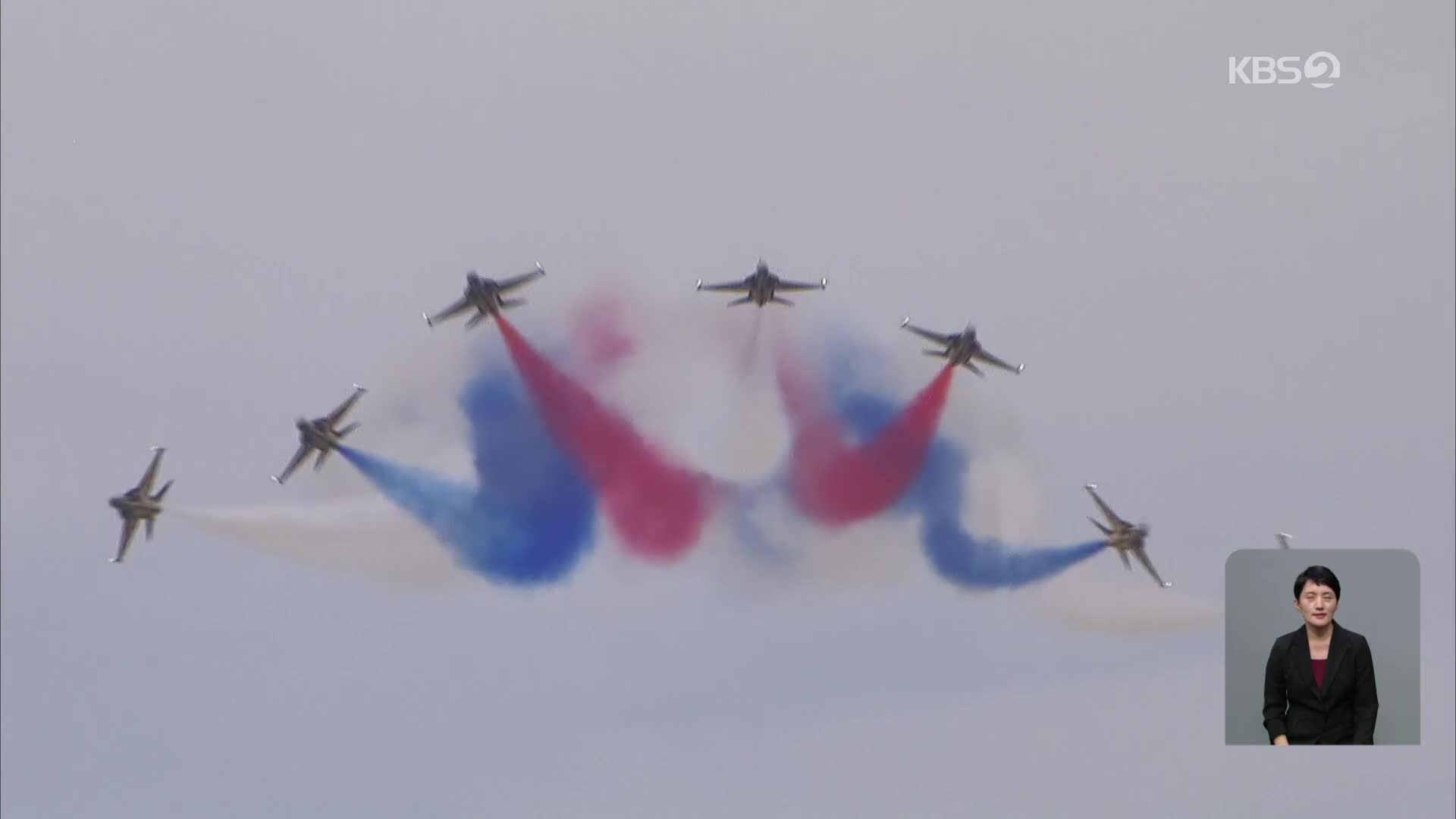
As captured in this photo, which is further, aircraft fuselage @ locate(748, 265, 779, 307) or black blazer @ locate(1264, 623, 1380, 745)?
aircraft fuselage @ locate(748, 265, 779, 307)

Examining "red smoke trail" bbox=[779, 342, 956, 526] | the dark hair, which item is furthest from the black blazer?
"red smoke trail" bbox=[779, 342, 956, 526]

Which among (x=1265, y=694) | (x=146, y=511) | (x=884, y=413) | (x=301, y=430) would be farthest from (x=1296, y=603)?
(x=146, y=511)

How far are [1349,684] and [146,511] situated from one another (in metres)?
34.1

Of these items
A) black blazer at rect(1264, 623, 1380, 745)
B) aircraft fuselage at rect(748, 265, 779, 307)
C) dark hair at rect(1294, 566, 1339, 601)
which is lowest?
black blazer at rect(1264, 623, 1380, 745)

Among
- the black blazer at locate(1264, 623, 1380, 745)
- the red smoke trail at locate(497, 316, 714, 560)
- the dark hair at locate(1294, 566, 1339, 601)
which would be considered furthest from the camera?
the red smoke trail at locate(497, 316, 714, 560)

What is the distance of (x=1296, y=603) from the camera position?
174ft

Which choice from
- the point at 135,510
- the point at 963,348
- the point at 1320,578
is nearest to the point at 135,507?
the point at 135,510

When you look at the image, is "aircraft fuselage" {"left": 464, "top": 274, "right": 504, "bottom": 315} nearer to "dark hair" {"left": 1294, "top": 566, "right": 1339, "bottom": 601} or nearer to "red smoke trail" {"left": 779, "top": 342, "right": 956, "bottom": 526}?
"red smoke trail" {"left": 779, "top": 342, "right": 956, "bottom": 526}

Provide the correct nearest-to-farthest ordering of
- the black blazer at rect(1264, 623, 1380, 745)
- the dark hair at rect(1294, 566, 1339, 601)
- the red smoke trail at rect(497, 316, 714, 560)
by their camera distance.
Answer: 1. the black blazer at rect(1264, 623, 1380, 745)
2. the dark hair at rect(1294, 566, 1339, 601)
3. the red smoke trail at rect(497, 316, 714, 560)

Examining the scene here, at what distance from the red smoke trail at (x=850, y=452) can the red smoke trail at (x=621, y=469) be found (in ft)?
9.68

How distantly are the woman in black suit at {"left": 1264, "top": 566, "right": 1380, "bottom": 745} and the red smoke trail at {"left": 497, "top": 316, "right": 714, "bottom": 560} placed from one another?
18973 mm

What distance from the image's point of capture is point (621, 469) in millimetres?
64188

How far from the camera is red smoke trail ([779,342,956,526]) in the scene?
6431cm

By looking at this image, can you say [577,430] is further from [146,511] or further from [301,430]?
[146,511]
